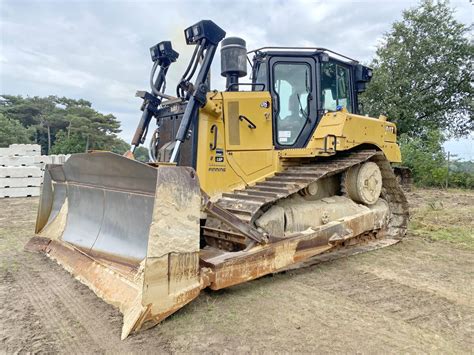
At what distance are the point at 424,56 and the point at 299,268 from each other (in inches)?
607

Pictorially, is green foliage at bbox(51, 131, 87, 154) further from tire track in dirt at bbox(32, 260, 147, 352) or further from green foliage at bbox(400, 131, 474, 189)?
tire track in dirt at bbox(32, 260, 147, 352)

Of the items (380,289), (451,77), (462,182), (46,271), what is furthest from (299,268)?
(451,77)

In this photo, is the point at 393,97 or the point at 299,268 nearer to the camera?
the point at 299,268

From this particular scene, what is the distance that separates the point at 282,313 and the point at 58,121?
130 feet

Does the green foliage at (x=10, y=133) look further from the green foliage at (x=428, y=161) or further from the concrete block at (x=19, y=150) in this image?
the green foliage at (x=428, y=161)

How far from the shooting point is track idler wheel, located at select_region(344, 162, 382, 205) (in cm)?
499

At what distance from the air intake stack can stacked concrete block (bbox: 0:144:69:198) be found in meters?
8.78

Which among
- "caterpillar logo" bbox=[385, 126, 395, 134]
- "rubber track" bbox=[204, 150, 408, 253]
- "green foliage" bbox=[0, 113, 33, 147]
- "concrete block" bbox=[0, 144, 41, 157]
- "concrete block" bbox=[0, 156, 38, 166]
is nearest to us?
"rubber track" bbox=[204, 150, 408, 253]

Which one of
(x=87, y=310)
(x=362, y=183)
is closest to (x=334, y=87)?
(x=362, y=183)

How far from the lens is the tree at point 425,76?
15.7 meters

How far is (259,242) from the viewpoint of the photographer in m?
3.48

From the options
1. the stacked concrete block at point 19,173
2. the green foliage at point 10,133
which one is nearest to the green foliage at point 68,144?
the green foliage at point 10,133

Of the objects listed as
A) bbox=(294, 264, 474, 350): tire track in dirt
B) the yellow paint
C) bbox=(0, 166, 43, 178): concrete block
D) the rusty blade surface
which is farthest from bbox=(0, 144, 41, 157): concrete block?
bbox=(294, 264, 474, 350): tire track in dirt

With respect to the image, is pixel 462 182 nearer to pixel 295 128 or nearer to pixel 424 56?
pixel 424 56
